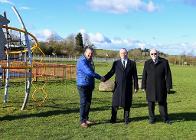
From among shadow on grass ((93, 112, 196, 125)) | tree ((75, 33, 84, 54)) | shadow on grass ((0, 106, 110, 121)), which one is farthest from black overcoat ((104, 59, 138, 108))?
tree ((75, 33, 84, 54))

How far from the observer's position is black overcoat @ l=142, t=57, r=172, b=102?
38.7 feet

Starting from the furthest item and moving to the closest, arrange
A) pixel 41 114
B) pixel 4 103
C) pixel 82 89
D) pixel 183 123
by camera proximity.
Result: 1. pixel 4 103
2. pixel 41 114
3. pixel 183 123
4. pixel 82 89

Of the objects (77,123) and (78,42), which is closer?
(77,123)

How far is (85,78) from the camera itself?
11.1 metres

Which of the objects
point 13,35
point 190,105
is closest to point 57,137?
point 13,35

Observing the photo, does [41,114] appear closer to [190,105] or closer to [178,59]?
[190,105]

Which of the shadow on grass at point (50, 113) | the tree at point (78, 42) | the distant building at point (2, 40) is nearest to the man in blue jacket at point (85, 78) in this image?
the shadow on grass at point (50, 113)

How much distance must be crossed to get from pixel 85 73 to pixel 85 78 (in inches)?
6.9

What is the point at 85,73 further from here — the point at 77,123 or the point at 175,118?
the point at 175,118

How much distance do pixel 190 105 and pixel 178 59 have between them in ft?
317

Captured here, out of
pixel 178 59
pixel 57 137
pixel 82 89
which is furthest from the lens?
pixel 178 59

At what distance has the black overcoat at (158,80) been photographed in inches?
464

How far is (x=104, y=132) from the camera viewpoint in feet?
34.1

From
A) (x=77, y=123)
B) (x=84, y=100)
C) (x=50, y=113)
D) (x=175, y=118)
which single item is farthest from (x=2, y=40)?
(x=175, y=118)
